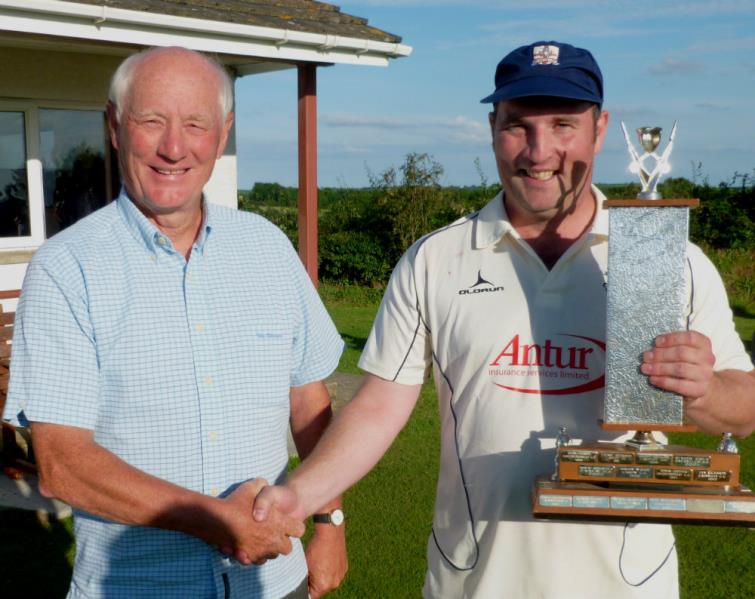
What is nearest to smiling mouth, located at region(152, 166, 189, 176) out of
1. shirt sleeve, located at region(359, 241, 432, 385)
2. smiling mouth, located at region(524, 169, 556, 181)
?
shirt sleeve, located at region(359, 241, 432, 385)

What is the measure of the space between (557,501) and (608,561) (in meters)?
0.29

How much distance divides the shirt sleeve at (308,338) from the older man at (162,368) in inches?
3.8

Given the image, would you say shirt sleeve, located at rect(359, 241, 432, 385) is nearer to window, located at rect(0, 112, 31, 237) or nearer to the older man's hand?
the older man's hand

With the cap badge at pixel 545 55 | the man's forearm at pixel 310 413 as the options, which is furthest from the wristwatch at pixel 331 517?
the cap badge at pixel 545 55

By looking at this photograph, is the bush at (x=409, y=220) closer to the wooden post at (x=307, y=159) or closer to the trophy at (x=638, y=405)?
the wooden post at (x=307, y=159)

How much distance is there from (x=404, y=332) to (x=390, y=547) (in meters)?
2.92

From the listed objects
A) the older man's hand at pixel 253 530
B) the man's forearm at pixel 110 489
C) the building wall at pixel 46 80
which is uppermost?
the building wall at pixel 46 80

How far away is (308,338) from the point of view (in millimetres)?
2797

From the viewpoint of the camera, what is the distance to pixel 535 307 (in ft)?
7.61

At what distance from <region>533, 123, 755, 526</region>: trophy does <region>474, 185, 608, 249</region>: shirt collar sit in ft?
0.74

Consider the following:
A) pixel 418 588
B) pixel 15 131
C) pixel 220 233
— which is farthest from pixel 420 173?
pixel 220 233

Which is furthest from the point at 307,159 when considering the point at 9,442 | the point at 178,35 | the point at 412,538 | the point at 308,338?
the point at 308,338

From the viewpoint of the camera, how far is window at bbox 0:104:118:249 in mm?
8094

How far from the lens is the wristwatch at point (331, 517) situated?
2.84m
